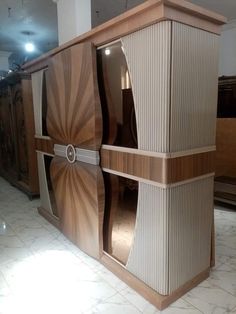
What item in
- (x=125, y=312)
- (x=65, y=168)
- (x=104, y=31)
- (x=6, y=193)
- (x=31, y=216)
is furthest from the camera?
(x=6, y=193)

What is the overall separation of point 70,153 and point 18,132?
2.49 meters

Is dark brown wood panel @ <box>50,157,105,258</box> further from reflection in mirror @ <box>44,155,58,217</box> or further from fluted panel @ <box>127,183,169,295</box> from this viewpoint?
fluted panel @ <box>127,183,169,295</box>

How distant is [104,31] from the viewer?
6.50ft

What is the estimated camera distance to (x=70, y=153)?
255 centimetres

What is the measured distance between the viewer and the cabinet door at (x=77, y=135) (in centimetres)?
216

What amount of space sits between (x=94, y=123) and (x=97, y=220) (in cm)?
82

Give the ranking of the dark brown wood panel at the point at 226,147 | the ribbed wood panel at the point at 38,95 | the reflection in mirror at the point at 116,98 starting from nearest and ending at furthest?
1. the reflection in mirror at the point at 116,98
2. the ribbed wood panel at the point at 38,95
3. the dark brown wood panel at the point at 226,147

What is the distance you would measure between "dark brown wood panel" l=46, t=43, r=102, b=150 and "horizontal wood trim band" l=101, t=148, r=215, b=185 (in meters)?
0.27

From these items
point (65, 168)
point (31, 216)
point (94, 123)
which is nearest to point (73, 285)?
point (65, 168)

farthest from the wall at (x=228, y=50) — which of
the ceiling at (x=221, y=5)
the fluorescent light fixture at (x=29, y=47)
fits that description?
the fluorescent light fixture at (x=29, y=47)

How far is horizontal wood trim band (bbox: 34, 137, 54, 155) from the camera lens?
10.2 feet

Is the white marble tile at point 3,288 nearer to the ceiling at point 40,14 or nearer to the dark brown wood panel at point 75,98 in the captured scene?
the dark brown wood panel at point 75,98

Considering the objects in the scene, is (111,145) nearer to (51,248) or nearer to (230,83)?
(51,248)

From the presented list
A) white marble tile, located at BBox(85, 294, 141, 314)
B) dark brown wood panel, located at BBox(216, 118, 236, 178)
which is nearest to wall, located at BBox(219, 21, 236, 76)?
dark brown wood panel, located at BBox(216, 118, 236, 178)
